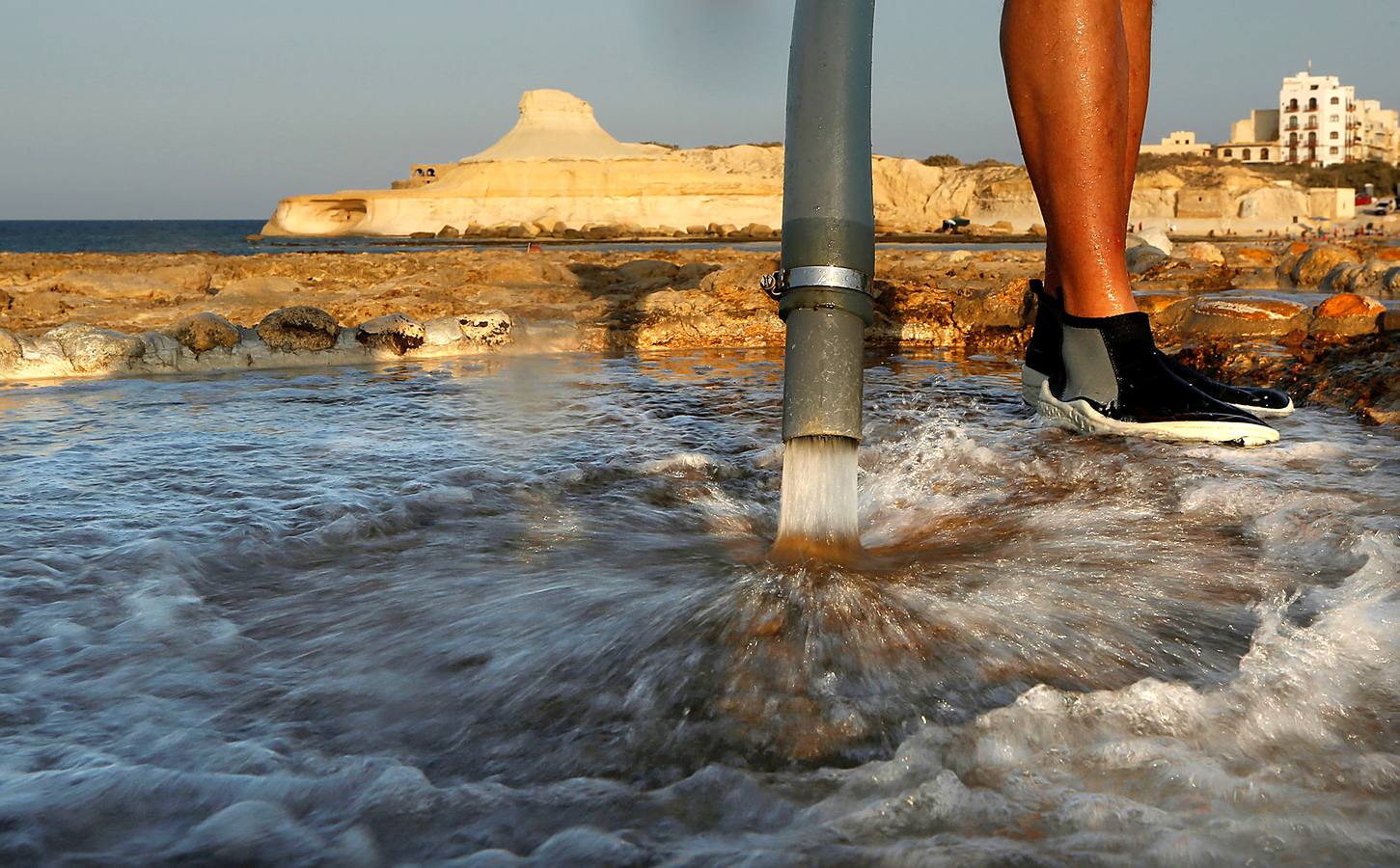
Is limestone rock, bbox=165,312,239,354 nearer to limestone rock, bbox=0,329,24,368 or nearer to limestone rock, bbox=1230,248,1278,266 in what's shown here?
limestone rock, bbox=0,329,24,368

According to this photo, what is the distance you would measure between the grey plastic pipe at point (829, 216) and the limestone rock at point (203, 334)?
330cm

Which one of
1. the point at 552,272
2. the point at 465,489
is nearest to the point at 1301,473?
the point at 465,489

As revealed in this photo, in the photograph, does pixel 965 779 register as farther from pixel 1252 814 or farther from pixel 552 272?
pixel 552 272

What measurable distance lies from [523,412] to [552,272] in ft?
22.3

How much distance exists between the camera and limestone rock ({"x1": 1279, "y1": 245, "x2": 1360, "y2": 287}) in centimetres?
782

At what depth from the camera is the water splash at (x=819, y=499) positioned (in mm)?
1337

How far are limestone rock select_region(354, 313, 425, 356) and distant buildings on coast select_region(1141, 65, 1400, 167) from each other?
8901 cm

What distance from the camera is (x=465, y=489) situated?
185cm

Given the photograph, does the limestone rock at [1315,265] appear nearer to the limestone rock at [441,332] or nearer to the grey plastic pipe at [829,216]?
the limestone rock at [441,332]

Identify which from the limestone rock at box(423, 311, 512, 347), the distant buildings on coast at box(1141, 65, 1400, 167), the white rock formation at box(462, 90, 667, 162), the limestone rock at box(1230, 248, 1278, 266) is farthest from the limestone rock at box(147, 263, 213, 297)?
the distant buildings on coast at box(1141, 65, 1400, 167)

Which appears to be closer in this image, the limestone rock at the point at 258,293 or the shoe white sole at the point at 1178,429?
the shoe white sole at the point at 1178,429

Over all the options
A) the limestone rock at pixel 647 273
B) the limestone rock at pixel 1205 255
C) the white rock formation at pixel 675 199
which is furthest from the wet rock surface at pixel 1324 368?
the white rock formation at pixel 675 199

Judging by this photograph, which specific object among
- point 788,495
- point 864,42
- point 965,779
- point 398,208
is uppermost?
point 398,208

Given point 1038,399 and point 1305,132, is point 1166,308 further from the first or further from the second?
point 1305,132
